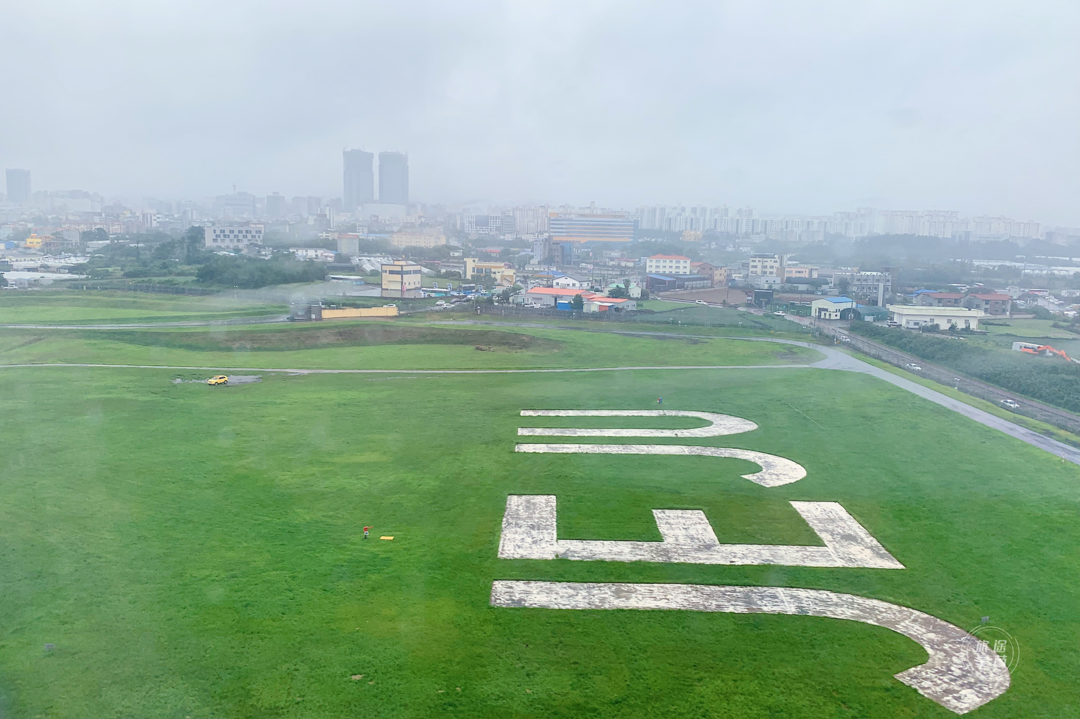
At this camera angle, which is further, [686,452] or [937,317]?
[937,317]

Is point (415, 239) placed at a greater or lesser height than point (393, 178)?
lesser

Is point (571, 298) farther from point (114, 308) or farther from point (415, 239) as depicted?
point (415, 239)

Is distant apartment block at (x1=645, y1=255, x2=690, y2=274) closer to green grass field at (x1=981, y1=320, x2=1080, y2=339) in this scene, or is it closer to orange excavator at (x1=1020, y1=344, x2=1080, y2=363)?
green grass field at (x1=981, y1=320, x2=1080, y2=339)

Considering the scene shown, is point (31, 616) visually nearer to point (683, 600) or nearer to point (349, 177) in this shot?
point (683, 600)

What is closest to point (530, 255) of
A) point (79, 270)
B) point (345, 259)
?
point (345, 259)

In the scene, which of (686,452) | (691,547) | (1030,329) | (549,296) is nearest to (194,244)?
(549,296)

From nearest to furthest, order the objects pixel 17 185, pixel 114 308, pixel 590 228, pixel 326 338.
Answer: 1. pixel 326 338
2. pixel 114 308
3. pixel 17 185
4. pixel 590 228

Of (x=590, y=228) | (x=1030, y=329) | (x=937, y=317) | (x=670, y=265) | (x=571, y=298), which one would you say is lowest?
(x=1030, y=329)

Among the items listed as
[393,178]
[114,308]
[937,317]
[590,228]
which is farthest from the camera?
[590,228]
